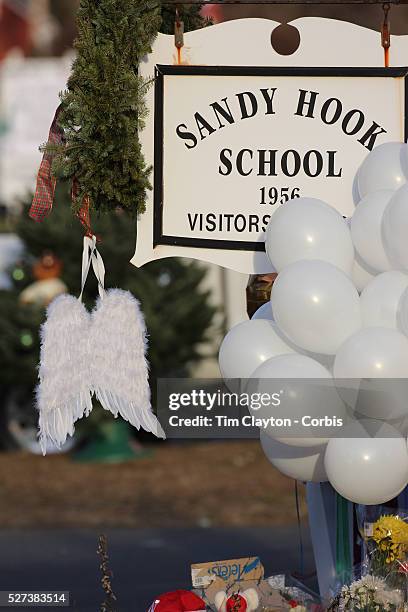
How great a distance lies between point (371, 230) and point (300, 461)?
0.77 metres

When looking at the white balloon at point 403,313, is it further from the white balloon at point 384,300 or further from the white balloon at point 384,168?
the white balloon at point 384,168

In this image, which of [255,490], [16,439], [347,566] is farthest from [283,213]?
[16,439]

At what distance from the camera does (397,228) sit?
3.23 metres

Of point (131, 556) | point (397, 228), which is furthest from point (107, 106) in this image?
point (131, 556)

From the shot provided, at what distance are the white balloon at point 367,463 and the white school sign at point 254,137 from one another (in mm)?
825

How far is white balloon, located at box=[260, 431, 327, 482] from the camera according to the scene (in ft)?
Result: 11.5

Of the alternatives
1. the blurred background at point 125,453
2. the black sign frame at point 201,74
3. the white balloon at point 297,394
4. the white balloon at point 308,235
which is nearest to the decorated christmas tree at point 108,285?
the blurred background at point 125,453

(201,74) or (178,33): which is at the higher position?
(178,33)

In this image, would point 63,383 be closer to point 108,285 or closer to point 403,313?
point 403,313

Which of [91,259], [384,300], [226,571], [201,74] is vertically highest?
[201,74]

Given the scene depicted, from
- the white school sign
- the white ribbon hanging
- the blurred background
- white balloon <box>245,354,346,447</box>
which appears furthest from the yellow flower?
the blurred background

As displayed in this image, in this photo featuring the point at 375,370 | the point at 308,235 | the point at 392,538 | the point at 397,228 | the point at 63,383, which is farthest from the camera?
the point at 63,383

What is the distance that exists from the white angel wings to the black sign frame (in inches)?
13.8

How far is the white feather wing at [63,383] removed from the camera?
366 cm
